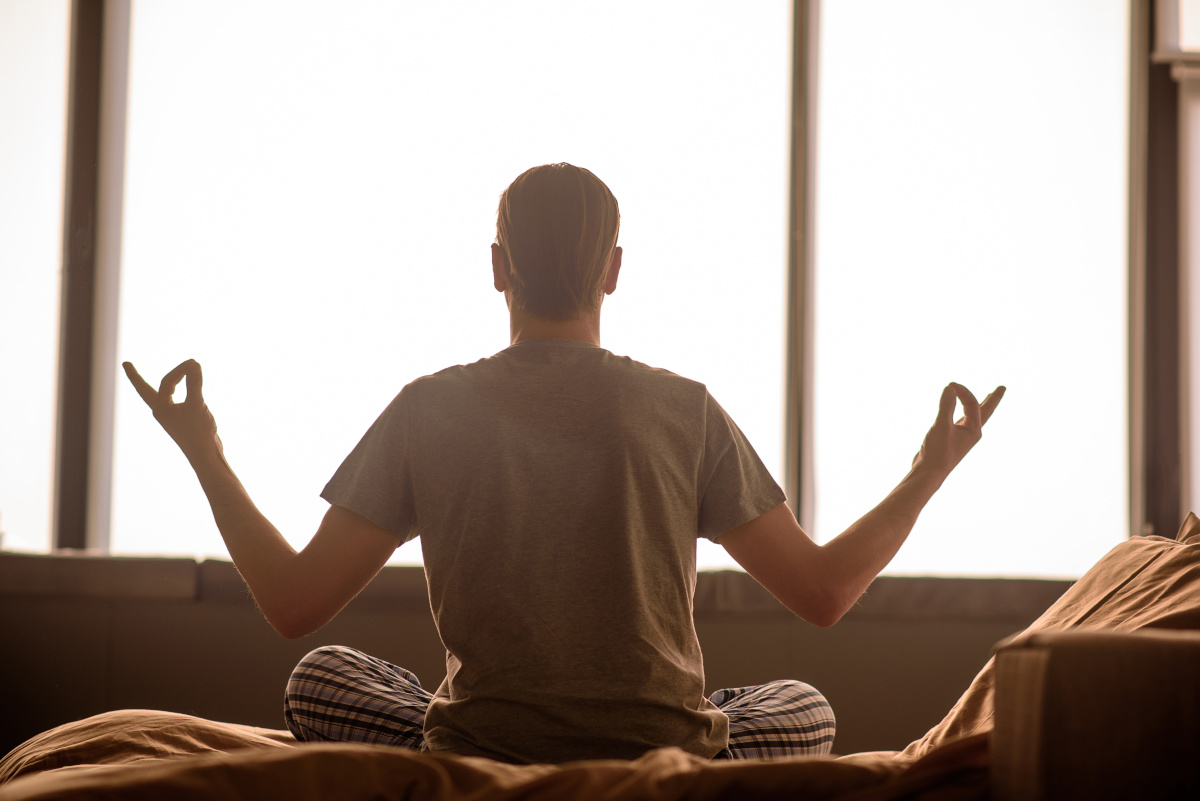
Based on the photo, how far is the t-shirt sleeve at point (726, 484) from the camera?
3.42 feet

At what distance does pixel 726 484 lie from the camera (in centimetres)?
105

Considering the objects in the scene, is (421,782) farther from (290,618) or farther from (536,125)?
(536,125)

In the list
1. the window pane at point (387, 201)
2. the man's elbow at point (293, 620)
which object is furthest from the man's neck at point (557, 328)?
the window pane at point (387, 201)

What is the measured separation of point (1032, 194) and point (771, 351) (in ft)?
3.28

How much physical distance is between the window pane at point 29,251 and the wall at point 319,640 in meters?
0.54

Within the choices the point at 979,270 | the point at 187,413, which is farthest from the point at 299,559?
the point at 979,270

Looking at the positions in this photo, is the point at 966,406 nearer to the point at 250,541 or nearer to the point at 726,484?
the point at 726,484

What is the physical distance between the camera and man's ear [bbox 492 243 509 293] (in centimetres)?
112

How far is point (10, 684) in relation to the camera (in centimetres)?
219

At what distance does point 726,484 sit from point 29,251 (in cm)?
255

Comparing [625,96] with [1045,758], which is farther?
[625,96]

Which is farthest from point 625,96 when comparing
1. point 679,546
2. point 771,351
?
point 679,546

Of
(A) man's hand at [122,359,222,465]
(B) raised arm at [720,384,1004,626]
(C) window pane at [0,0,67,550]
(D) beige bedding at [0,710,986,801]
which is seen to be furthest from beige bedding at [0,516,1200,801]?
(C) window pane at [0,0,67,550]

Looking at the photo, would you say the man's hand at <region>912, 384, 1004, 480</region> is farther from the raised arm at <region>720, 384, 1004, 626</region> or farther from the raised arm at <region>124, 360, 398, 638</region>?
the raised arm at <region>124, 360, 398, 638</region>
